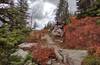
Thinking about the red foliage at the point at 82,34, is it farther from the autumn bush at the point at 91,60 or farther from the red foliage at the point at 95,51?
the autumn bush at the point at 91,60

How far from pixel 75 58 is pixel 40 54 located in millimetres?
2239

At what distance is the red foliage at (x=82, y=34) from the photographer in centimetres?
1936

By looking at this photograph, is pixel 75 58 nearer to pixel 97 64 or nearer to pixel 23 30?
pixel 97 64

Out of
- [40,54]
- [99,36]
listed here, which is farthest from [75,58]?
[99,36]

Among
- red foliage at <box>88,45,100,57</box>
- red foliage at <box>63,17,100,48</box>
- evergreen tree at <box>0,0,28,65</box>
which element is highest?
evergreen tree at <box>0,0,28,65</box>

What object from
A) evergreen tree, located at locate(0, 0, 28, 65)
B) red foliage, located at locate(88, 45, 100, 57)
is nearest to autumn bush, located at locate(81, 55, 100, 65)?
red foliage, located at locate(88, 45, 100, 57)

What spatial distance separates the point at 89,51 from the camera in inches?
653

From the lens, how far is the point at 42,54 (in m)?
15.3

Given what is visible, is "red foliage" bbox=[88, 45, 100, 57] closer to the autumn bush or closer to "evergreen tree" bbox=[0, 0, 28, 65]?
the autumn bush

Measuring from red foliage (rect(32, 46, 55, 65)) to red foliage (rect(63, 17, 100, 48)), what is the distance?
372 cm

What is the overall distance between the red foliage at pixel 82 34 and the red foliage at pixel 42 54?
372cm

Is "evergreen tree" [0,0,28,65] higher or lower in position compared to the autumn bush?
higher

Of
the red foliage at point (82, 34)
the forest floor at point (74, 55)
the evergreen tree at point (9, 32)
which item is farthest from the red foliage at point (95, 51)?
the evergreen tree at point (9, 32)

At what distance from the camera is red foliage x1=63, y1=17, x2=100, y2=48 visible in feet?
63.5
